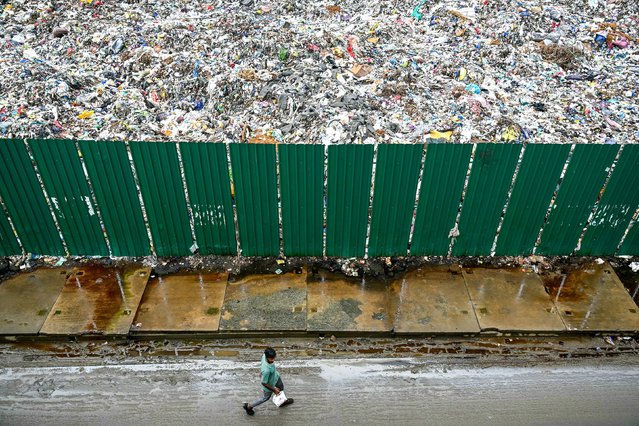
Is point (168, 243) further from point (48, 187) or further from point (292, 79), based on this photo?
point (292, 79)

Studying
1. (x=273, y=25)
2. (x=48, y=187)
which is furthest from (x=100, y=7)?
(x=48, y=187)

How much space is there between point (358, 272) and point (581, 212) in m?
3.03

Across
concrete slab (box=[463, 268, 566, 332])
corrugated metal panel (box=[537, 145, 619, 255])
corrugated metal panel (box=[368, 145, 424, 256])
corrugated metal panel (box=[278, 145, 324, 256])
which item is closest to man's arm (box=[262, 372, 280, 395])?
corrugated metal panel (box=[278, 145, 324, 256])

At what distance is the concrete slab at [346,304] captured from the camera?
5.65m

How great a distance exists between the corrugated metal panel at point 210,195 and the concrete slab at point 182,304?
1.47 feet

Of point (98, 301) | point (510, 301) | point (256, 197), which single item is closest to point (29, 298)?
point (98, 301)

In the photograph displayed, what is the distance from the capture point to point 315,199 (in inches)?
237

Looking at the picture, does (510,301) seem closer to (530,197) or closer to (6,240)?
(530,197)

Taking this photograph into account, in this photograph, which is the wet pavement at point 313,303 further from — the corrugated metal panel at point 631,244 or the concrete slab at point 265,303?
the corrugated metal panel at point 631,244

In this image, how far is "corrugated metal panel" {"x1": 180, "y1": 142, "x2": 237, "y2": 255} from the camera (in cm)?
561

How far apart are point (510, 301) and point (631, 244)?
2.07 meters

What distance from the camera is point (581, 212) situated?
6254 mm

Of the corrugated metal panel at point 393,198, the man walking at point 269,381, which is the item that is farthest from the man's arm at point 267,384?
the corrugated metal panel at point 393,198

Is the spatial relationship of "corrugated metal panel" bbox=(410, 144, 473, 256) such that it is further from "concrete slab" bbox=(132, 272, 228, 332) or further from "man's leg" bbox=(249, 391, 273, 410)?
"man's leg" bbox=(249, 391, 273, 410)
